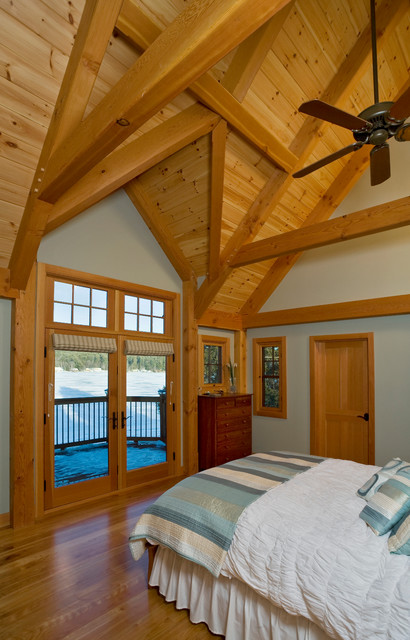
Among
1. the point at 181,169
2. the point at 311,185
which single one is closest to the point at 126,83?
the point at 181,169

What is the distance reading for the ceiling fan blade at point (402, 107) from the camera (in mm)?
2393

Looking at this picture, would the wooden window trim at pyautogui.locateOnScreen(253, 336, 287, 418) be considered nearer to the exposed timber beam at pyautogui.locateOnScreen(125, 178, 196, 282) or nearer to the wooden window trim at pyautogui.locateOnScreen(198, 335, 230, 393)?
the wooden window trim at pyautogui.locateOnScreen(198, 335, 230, 393)

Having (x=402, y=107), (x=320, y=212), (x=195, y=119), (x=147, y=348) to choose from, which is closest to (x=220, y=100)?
(x=195, y=119)

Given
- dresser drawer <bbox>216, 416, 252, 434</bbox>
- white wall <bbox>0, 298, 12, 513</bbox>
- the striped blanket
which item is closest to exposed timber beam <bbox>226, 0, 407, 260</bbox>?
dresser drawer <bbox>216, 416, 252, 434</bbox>

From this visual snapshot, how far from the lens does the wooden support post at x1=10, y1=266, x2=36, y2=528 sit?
11.0 ft

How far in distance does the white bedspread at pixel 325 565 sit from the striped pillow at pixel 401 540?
0.03 meters

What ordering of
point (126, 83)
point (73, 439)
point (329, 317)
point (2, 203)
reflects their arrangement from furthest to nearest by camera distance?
point (329, 317)
point (73, 439)
point (2, 203)
point (126, 83)

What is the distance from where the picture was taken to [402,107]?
2.46 meters

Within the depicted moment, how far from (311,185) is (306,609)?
14.7 ft

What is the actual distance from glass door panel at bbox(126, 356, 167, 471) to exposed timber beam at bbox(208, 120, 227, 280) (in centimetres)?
145

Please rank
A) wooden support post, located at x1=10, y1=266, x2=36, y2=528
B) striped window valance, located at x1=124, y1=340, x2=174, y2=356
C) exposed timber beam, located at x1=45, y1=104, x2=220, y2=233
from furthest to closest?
striped window valance, located at x1=124, y1=340, x2=174, y2=356 → wooden support post, located at x1=10, y1=266, x2=36, y2=528 → exposed timber beam, located at x1=45, y1=104, x2=220, y2=233

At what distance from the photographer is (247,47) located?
3170 mm

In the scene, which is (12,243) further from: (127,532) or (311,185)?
(311,185)

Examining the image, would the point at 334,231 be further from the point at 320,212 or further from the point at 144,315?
the point at 144,315
